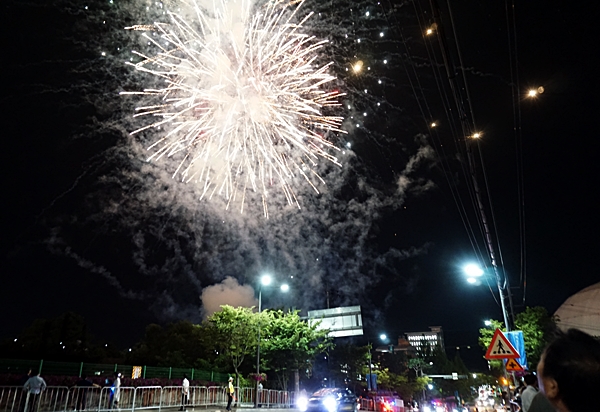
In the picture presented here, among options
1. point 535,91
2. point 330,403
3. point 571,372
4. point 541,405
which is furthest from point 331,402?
point 571,372

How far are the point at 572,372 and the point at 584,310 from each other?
248 ft

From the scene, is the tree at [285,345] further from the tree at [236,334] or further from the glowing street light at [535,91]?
the glowing street light at [535,91]

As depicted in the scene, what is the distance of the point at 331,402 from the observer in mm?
20562

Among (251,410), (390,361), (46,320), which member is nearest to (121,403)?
(251,410)

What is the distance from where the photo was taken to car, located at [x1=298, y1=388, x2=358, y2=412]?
2047cm

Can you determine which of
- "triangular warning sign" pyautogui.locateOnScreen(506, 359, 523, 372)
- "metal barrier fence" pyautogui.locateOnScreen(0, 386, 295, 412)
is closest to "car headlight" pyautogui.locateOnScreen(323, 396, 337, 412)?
"metal barrier fence" pyautogui.locateOnScreen(0, 386, 295, 412)

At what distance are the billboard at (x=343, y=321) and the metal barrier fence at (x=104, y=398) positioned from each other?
72.8ft

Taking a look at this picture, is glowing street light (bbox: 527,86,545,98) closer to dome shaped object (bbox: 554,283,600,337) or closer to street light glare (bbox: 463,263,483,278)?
street light glare (bbox: 463,263,483,278)

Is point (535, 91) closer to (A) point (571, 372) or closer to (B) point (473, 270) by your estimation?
(B) point (473, 270)

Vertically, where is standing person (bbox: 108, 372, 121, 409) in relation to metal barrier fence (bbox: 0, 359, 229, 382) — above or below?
below

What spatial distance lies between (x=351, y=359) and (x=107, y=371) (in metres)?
32.5

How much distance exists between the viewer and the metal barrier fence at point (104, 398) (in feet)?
42.3

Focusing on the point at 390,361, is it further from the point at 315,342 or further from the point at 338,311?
the point at 315,342

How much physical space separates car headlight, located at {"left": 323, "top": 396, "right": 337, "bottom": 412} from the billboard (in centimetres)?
2254
